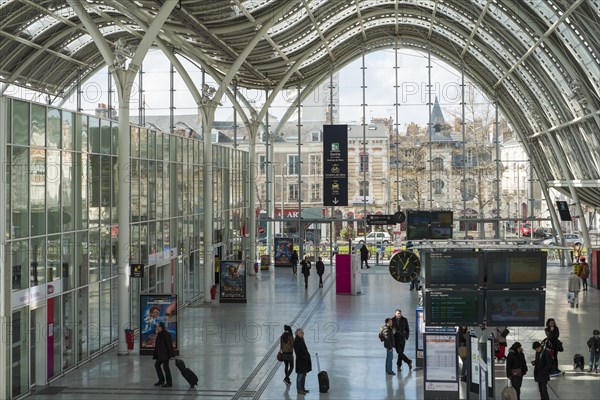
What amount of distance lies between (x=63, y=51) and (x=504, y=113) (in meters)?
23.5

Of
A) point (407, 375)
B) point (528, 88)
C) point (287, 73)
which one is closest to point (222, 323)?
point (407, 375)

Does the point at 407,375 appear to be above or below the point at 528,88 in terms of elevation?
below

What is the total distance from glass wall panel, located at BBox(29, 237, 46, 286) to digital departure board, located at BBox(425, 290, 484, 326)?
8.66m

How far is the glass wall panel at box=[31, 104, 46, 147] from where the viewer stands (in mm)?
18500

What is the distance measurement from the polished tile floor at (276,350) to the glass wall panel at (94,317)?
16.9 inches

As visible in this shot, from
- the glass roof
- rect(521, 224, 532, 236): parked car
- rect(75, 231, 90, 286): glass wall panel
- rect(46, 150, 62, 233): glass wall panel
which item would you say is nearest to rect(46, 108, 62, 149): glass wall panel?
rect(46, 150, 62, 233): glass wall panel

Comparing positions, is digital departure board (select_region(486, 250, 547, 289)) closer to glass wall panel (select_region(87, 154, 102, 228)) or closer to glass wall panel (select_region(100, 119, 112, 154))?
glass wall panel (select_region(87, 154, 102, 228))

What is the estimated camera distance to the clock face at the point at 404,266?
26.9m

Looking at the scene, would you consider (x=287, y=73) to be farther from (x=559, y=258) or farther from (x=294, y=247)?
(x=559, y=258)

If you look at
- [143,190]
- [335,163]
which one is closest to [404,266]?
[143,190]

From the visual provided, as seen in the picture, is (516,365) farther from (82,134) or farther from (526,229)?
(526,229)

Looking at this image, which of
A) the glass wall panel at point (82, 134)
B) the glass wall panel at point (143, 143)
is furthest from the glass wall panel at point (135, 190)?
the glass wall panel at point (82, 134)

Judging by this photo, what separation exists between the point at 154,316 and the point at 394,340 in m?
6.43

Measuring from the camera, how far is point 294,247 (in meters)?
47.8
